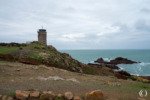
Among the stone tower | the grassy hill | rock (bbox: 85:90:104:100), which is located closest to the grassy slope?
the grassy hill

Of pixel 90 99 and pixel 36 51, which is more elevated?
pixel 36 51

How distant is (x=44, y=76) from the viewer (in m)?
22.7

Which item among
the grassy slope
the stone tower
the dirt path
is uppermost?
the stone tower

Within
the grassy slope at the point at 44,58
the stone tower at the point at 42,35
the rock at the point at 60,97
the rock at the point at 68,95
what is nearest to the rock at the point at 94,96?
the rock at the point at 68,95

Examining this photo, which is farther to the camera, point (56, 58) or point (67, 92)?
point (56, 58)

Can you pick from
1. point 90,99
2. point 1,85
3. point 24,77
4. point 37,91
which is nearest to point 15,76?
point 24,77

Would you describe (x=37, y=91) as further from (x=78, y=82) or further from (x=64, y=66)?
(x=64, y=66)

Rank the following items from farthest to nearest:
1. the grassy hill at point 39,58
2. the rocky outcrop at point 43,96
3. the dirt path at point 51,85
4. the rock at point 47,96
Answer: the grassy hill at point 39,58
the dirt path at point 51,85
the rock at point 47,96
the rocky outcrop at point 43,96

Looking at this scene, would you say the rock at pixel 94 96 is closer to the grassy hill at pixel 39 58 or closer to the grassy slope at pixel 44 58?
the grassy hill at pixel 39 58

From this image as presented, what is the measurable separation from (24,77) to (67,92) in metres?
5.39

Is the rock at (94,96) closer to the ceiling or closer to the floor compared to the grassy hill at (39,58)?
closer to the floor

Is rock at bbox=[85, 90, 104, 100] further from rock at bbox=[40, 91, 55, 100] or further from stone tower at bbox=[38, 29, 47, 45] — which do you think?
stone tower at bbox=[38, 29, 47, 45]

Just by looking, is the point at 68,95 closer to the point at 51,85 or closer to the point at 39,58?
the point at 51,85

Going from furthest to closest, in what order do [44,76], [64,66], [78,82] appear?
1. [64,66]
2. [44,76]
3. [78,82]
